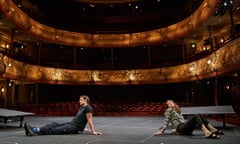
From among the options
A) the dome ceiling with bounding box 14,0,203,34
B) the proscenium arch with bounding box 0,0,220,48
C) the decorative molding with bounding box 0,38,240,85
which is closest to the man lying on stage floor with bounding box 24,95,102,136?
the decorative molding with bounding box 0,38,240,85

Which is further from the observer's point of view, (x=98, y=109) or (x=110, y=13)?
(x=110, y=13)

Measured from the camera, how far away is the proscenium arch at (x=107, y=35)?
1580 cm

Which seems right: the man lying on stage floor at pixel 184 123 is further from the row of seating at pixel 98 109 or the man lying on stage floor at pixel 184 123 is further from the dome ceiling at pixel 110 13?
the dome ceiling at pixel 110 13

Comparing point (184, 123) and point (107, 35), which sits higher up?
point (107, 35)

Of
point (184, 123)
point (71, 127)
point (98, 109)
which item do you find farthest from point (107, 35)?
point (184, 123)

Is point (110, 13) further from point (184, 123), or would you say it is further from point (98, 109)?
point (184, 123)

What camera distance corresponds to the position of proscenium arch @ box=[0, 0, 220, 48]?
15.8 meters

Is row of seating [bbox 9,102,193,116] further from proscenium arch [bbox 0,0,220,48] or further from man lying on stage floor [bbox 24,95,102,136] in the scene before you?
man lying on stage floor [bbox 24,95,102,136]

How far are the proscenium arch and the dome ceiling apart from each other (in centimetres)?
116

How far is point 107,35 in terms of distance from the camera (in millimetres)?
23266

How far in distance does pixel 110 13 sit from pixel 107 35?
5.53m

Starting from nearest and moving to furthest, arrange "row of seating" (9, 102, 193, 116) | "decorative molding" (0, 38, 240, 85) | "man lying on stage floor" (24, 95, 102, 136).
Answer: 1. "man lying on stage floor" (24, 95, 102, 136)
2. "decorative molding" (0, 38, 240, 85)
3. "row of seating" (9, 102, 193, 116)

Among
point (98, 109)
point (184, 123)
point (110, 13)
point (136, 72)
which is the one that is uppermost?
point (110, 13)

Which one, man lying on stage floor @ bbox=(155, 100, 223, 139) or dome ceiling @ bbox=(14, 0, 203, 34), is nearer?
man lying on stage floor @ bbox=(155, 100, 223, 139)
